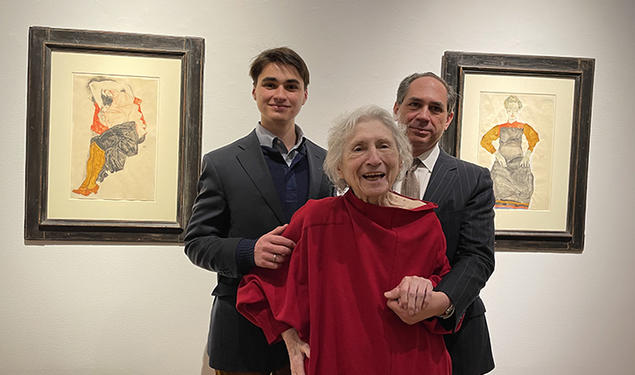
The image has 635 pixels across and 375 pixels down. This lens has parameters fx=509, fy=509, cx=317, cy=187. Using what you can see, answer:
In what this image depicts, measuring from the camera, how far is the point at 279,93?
171 centimetres

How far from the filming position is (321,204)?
4.58 ft

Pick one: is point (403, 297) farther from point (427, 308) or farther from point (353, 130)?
point (353, 130)

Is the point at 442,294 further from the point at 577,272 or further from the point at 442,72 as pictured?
the point at 577,272

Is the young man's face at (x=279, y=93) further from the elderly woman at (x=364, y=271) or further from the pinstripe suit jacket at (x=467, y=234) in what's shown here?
the pinstripe suit jacket at (x=467, y=234)

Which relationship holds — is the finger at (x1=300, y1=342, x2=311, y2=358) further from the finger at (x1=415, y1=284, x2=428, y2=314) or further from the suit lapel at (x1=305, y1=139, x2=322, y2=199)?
the suit lapel at (x1=305, y1=139, x2=322, y2=199)

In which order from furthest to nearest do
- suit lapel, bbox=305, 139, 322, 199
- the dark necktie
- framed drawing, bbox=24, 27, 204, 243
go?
1. framed drawing, bbox=24, 27, 204, 243
2. suit lapel, bbox=305, 139, 322, 199
3. the dark necktie

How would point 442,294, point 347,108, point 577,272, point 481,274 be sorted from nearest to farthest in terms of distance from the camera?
point 442,294 → point 481,274 → point 347,108 → point 577,272

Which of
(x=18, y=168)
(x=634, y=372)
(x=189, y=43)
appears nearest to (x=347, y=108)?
(x=189, y=43)

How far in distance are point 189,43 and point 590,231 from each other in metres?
2.36

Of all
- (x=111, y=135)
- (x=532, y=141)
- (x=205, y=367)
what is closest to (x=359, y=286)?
(x=205, y=367)

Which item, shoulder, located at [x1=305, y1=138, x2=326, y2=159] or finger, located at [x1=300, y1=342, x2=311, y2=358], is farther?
shoulder, located at [x1=305, y1=138, x2=326, y2=159]

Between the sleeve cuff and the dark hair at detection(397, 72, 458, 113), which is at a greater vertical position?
the dark hair at detection(397, 72, 458, 113)

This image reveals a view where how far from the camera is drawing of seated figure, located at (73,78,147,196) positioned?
2480 mm

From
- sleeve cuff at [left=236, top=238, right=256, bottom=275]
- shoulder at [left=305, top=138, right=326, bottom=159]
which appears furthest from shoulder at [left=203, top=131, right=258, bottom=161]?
sleeve cuff at [left=236, top=238, right=256, bottom=275]
